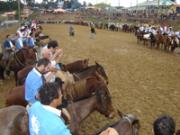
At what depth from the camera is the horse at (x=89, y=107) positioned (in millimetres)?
6383

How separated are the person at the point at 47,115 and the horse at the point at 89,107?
2197 mm

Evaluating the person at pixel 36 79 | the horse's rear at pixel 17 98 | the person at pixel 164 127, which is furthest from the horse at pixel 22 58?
the person at pixel 164 127

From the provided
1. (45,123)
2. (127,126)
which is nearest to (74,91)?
(127,126)

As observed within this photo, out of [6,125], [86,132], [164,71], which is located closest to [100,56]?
[164,71]

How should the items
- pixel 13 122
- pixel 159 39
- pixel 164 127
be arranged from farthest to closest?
pixel 159 39
pixel 13 122
pixel 164 127

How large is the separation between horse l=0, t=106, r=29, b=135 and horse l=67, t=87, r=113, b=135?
104 centimetres

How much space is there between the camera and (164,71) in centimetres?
1770

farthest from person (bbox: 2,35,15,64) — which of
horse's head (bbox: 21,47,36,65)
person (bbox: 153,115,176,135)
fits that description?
person (bbox: 153,115,176,135)

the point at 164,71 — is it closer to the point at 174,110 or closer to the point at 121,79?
the point at 121,79

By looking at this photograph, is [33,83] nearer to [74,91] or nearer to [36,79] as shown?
[36,79]

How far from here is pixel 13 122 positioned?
5242mm

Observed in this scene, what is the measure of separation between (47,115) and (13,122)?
1.58 metres

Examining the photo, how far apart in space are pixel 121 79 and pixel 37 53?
3.50 meters

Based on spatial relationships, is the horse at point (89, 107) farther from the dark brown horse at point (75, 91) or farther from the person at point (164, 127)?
the person at point (164, 127)
